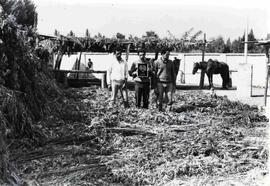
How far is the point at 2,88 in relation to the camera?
7.17 m

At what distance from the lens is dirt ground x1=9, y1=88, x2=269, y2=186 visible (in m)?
5.93

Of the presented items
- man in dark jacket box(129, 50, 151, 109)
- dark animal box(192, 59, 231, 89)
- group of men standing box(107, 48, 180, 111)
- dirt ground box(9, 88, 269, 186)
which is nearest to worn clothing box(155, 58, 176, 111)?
group of men standing box(107, 48, 180, 111)

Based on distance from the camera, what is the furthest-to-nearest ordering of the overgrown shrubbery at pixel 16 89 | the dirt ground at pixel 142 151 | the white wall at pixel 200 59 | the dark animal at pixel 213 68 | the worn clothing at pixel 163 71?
the white wall at pixel 200 59
the dark animal at pixel 213 68
the worn clothing at pixel 163 71
the overgrown shrubbery at pixel 16 89
the dirt ground at pixel 142 151

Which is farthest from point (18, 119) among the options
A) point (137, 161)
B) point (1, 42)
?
point (137, 161)

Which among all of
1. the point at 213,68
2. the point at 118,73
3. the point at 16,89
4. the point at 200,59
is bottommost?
the point at 16,89

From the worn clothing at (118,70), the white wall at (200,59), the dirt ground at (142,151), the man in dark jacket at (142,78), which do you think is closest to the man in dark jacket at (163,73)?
the man in dark jacket at (142,78)

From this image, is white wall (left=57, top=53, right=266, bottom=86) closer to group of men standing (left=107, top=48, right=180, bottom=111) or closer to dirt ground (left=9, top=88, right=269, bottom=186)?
group of men standing (left=107, top=48, right=180, bottom=111)

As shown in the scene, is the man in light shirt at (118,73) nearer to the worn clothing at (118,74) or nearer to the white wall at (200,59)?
the worn clothing at (118,74)

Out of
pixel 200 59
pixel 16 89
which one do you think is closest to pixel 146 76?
pixel 16 89

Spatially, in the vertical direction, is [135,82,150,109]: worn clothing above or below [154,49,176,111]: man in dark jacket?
below

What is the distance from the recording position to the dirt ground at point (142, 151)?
593 cm

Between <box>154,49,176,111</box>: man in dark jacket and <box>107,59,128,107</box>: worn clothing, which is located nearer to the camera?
<box>154,49,176,111</box>: man in dark jacket

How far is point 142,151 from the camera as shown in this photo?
7285mm

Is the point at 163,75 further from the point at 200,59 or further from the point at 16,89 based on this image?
the point at 200,59
